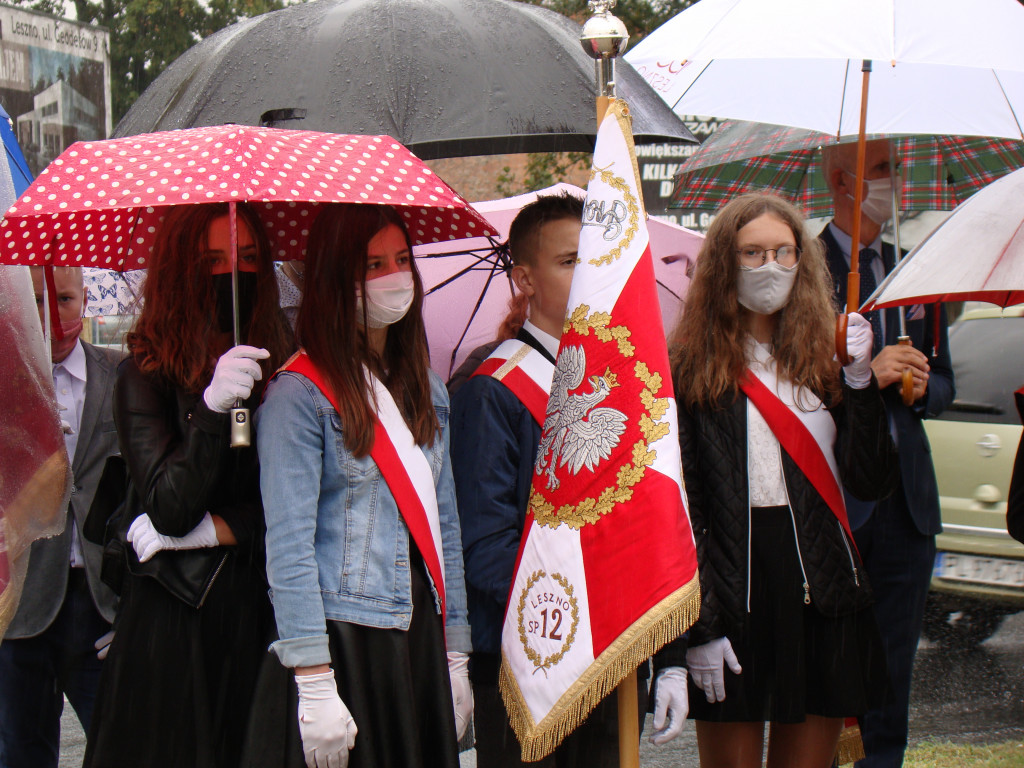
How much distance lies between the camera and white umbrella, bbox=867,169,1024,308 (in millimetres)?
2883

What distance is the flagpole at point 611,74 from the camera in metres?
2.77

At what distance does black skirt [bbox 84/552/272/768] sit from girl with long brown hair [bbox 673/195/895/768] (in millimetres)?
1245

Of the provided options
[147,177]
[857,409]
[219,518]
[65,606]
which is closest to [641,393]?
[857,409]

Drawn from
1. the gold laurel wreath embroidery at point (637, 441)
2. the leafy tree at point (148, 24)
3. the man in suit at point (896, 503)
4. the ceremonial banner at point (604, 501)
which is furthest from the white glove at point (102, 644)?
the leafy tree at point (148, 24)

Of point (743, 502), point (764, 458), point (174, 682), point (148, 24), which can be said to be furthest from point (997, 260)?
point (148, 24)

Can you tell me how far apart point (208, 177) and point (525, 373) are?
43.8 inches

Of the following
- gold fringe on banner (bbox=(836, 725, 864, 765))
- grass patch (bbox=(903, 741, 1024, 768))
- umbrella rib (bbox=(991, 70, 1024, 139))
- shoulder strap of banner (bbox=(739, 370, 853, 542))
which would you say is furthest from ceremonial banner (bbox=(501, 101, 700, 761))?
grass patch (bbox=(903, 741, 1024, 768))

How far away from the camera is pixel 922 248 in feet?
9.84

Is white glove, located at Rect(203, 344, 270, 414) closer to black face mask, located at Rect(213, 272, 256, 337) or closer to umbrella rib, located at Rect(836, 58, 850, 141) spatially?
black face mask, located at Rect(213, 272, 256, 337)

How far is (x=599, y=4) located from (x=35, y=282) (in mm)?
1991

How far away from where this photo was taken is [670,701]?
9.95 feet

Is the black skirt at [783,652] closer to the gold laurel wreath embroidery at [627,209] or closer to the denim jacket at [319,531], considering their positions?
the gold laurel wreath embroidery at [627,209]

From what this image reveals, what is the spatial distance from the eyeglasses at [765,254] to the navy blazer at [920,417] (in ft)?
Answer: 1.69

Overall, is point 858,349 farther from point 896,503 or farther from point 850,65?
point 850,65
